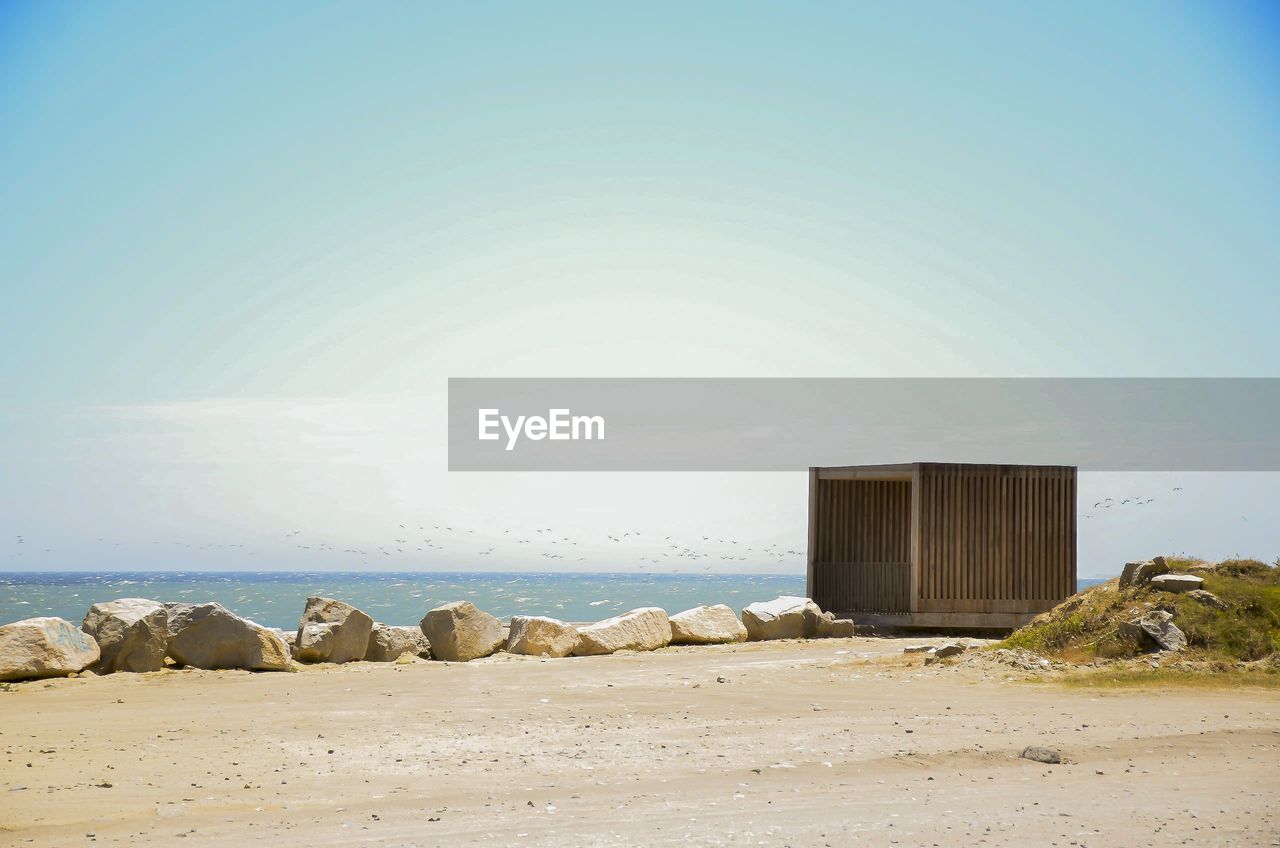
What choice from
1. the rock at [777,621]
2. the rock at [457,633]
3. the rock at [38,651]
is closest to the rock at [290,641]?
the rock at [457,633]

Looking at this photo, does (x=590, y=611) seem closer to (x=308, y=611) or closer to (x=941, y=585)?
(x=941, y=585)

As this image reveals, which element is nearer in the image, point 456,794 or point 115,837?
point 115,837

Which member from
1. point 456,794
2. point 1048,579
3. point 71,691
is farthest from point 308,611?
point 1048,579

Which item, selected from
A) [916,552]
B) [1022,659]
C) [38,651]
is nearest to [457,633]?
[38,651]

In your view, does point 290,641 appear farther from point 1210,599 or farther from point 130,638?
point 1210,599

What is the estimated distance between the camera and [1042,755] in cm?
732

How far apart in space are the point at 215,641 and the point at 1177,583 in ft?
35.7

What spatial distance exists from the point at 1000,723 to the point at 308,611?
8515 mm

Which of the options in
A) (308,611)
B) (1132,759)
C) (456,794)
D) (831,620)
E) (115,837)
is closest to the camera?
(115,837)

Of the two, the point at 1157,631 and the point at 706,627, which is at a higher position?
the point at 1157,631

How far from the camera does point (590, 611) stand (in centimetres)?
3778

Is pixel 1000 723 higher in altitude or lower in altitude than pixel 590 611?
higher

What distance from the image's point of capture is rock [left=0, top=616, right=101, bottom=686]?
11.4 meters

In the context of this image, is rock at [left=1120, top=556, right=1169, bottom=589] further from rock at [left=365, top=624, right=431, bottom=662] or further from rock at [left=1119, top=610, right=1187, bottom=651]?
rock at [left=365, top=624, right=431, bottom=662]
